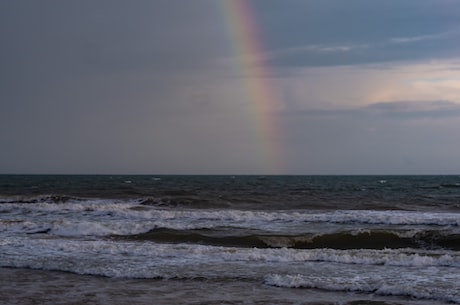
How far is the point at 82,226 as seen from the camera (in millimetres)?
22266

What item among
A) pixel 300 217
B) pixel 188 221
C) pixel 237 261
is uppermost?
pixel 300 217

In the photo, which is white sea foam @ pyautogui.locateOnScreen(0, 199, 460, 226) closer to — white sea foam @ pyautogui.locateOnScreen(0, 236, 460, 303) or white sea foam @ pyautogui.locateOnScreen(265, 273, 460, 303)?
white sea foam @ pyautogui.locateOnScreen(0, 236, 460, 303)

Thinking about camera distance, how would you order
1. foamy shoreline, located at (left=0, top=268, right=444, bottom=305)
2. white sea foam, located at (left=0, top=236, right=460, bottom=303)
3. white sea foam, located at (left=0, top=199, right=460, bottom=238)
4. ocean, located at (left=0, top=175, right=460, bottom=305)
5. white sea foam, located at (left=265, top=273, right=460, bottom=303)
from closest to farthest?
foamy shoreline, located at (left=0, top=268, right=444, bottom=305), white sea foam, located at (left=265, top=273, right=460, bottom=303), ocean, located at (left=0, top=175, right=460, bottom=305), white sea foam, located at (left=0, top=236, right=460, bottom=303), white sea foam, located at (left=0, top=199, right=460, bottom=238)

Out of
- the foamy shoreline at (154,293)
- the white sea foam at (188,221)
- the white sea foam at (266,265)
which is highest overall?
the white sea foam at (188,221)

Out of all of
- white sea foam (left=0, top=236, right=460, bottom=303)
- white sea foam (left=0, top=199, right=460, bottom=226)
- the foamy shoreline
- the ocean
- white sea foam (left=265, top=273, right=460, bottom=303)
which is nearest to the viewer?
the foamy shoreline

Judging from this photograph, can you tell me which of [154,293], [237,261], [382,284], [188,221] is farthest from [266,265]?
[188,221]

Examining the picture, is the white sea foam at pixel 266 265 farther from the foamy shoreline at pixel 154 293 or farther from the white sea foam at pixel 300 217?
the white sea foam at pixel 300 217

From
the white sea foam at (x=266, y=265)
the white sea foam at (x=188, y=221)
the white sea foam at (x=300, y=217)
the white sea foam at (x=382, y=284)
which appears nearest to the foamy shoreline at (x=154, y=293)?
the white sea foam at (x=382, y=284)

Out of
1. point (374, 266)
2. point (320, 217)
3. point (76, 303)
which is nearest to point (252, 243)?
point (374, 266)

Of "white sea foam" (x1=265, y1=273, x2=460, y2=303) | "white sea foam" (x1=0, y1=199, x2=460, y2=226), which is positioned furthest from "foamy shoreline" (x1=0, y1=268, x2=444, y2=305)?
"white sea foam" (x1=0, y1=199, x2=460, y2=226)

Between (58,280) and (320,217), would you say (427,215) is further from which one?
(58,280)

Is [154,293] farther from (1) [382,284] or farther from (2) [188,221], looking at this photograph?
(2) [188,221]

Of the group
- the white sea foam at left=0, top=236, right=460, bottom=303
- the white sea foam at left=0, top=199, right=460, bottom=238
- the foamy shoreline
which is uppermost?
the white sea foam at left=0, top=199, right=460, bottom=238

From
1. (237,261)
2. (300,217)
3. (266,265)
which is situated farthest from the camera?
(300,217)
